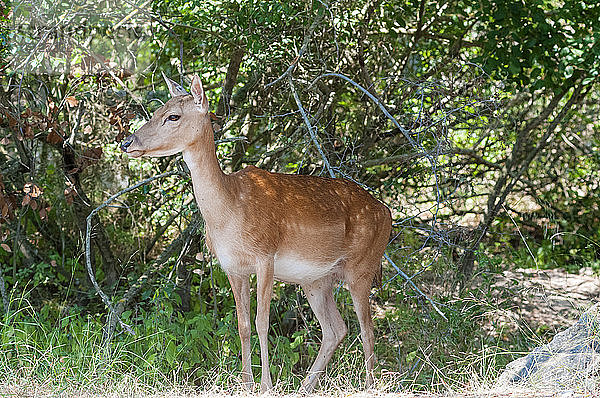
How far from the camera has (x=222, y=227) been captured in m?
5.45

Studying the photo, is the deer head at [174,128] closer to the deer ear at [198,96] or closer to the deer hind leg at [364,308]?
the deer ear at [198,96]

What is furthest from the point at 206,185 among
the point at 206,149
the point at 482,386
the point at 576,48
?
the point at 576,48

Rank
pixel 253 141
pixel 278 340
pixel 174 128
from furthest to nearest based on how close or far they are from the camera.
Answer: pixel 253 141 < pixel 278 340 < pixel 174 128

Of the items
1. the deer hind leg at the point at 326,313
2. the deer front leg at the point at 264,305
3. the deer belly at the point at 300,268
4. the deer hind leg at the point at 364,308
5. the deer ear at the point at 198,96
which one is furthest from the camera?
the deer hind leg at the point at 326,313

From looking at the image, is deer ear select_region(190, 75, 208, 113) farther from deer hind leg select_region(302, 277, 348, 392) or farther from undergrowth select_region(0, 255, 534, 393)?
undergrowth select_region(0, 255, 534, 393)

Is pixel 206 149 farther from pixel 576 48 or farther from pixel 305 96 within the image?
pixel 576 48

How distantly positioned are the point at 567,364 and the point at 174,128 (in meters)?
3.02

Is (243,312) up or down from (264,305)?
down

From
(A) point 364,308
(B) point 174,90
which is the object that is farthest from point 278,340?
(B) point 174,90

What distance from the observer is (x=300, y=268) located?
5875 millimetres

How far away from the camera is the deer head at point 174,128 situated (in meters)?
5.14

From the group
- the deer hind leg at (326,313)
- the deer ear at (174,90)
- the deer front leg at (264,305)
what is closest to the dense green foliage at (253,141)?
the deer hind leg at (326,313)

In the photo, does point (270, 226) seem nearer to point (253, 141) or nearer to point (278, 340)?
point (278, 340)

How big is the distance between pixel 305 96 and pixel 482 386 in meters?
3.84
